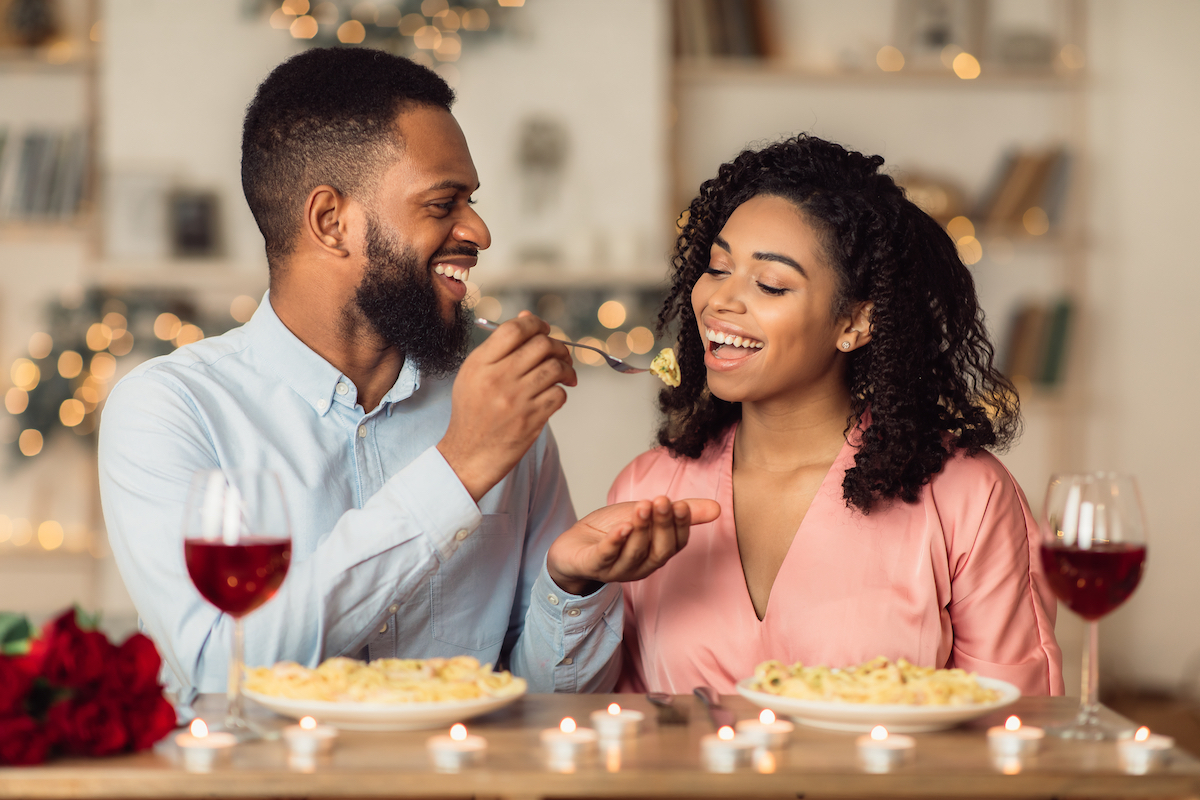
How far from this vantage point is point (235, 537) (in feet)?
3.16

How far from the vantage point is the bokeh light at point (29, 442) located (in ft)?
12.6

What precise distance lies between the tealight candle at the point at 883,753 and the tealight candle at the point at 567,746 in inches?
9.0

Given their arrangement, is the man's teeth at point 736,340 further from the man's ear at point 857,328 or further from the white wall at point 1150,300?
the white wall at point 1150,300

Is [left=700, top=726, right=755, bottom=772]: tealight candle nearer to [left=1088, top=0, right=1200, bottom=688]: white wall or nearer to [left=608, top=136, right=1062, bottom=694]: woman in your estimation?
[left=608, top=136, right=1062, bottom=694]: woman

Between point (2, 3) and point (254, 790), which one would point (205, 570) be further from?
point (2, 3)

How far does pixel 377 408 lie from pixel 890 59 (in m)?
2.98

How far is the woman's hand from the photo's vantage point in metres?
→ 1.29

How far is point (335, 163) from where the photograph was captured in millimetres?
1667

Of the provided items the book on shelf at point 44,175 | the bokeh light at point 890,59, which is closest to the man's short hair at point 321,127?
the book on shelf at point 44,175

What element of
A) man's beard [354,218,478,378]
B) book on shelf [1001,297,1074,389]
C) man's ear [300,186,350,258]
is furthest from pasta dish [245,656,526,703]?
book on shelf [1001,297,1074,389]

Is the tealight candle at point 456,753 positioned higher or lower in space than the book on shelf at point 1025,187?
lower

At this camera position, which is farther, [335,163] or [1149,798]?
[335,163]

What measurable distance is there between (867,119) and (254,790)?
3.65 metres

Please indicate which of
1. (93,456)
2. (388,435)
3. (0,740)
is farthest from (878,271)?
(93,456)
